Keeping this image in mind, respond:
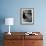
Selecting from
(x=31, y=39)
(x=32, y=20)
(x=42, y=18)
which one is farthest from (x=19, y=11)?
(x=31, y=39)

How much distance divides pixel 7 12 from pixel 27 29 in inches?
35.9

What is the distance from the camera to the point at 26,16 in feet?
14.7

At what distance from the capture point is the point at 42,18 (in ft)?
14.8

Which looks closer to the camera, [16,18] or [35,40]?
[35,40]

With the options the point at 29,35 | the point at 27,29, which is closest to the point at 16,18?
the point at 27,29

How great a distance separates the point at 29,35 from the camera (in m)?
3.95

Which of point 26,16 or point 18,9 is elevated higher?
point 18,9

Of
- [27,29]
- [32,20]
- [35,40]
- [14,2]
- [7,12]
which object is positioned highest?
[14,2]

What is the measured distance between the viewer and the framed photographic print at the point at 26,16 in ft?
14.7

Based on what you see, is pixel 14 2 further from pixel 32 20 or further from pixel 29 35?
pixel 29 35

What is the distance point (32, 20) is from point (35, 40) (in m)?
0.83

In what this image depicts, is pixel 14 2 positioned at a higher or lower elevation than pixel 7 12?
higher

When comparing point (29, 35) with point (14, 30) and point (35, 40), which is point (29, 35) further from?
point (14, 30)

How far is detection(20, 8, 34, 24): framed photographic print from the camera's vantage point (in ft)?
14.7
